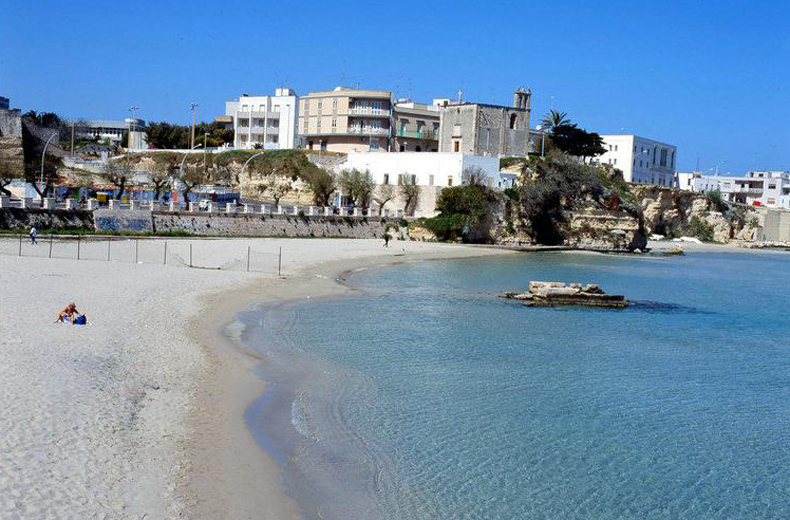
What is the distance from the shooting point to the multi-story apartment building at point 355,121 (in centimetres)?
8369

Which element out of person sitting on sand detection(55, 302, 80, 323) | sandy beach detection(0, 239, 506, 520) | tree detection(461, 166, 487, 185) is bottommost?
sandy beach detection(0, 239, 506, 520)

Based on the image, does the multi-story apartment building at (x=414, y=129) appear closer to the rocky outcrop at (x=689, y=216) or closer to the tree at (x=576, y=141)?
the tree at (x=576, y=141)

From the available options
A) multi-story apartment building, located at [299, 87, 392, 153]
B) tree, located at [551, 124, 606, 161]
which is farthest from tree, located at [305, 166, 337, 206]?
tree, located at [551, 124, 606, 161]

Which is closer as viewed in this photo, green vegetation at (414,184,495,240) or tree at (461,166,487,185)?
green vegetation at (414,184,495,240)

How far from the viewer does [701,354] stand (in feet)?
81.2

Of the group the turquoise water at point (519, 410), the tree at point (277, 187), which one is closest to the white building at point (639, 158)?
the tree at point (277, 187)

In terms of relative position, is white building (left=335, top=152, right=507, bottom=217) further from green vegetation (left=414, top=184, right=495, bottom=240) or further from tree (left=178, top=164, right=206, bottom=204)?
tree (left=178, top=164, right=206, bottom=204)

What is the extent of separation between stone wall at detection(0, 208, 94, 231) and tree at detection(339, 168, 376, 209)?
25548 mm

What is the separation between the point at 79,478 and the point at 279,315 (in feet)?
52.8

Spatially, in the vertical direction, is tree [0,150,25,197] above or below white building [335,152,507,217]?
below

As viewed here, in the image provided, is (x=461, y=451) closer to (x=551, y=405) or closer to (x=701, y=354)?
(x=551, y=405)

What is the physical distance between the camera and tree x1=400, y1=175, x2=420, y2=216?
65.8 meters

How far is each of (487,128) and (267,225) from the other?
110 ft

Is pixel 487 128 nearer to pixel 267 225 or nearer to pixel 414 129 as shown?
pixel 414 129
